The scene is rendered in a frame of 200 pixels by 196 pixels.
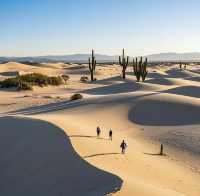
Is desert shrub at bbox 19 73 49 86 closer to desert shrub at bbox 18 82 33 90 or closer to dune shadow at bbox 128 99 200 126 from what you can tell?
desert shrub at bbox 18 82 33 90

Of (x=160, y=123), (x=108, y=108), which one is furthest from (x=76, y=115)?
(x=160, y=123)

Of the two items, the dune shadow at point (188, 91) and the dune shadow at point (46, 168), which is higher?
the dune shadow at point (46, 168)

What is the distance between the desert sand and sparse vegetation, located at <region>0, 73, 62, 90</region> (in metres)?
18.2

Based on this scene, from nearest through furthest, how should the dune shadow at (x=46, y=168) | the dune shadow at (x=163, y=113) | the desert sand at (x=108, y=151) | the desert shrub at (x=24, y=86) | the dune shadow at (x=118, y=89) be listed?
the dune shadow at (x=46, y=168)
the desert sand at (x=108, y=151)
the dune shadow at (x=163, y=113)
the dune shadow at (x=118, y=89)
the desert shrub at (x=24, y=86)

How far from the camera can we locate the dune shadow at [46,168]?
36.1 feet

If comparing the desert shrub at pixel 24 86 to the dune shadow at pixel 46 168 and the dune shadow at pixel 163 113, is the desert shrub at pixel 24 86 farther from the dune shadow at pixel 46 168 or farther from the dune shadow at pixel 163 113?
the dune shadow at pixel 46 168

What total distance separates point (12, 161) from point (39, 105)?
59.6ft

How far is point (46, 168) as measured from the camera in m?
13.0

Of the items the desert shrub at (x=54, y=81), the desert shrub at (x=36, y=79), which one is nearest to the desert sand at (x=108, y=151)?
the desert shrub at (x=36, y=79)

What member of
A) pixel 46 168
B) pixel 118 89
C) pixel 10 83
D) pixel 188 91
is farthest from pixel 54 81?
pixel 46 168

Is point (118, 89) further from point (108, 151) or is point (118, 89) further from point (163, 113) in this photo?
point (108, 151)

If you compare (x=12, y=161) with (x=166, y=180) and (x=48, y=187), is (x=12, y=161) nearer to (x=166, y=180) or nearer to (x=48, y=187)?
(x=48, y=187)

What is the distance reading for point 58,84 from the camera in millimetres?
51656

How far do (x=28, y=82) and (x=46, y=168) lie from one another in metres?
36.1
